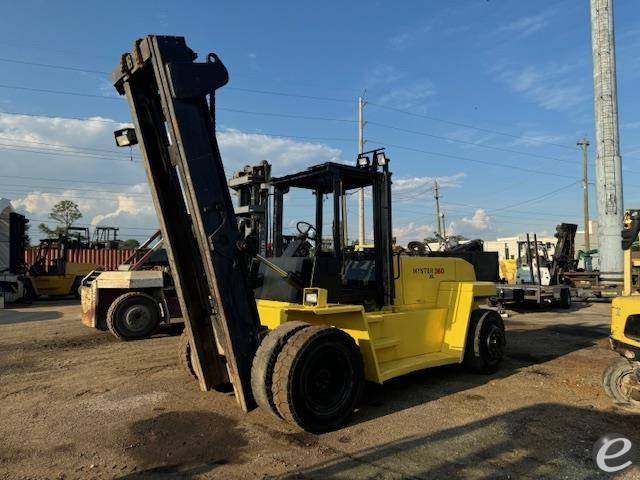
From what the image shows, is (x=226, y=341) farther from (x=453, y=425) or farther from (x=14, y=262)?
(x=14, y=262)

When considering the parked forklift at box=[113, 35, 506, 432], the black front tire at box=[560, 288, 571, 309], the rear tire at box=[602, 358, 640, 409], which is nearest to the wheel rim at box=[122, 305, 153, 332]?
the parked forklift at box=[113, 35, 506, 432]

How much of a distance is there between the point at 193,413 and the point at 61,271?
20.7 meters

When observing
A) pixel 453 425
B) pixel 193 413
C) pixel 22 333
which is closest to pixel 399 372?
pixel 453 425

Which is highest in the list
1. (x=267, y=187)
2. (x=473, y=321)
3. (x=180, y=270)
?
(x=267, y=187)

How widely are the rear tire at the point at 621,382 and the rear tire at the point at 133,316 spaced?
8839 mm

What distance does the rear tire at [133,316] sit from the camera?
10.5 meters

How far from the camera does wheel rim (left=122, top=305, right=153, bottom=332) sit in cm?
1057

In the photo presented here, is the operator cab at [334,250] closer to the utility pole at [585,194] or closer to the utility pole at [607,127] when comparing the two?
the utility pole at [607,127]

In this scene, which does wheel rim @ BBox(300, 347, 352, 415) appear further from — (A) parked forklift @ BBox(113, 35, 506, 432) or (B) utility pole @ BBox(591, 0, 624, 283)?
(B) utility pole @ BBox(591, 0, 624, 283)

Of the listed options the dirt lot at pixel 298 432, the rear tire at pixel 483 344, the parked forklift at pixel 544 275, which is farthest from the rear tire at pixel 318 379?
the parked forklift at pixel 544 275

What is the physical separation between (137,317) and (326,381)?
7.12 metres

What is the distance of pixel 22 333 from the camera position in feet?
38.7

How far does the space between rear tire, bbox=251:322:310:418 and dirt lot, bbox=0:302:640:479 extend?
0.36m

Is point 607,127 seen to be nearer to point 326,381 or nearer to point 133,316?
point 133,316
